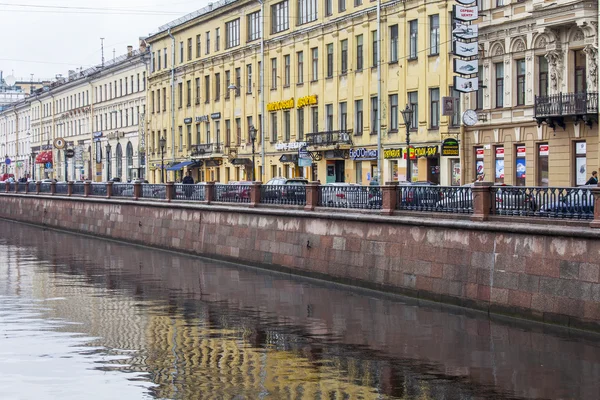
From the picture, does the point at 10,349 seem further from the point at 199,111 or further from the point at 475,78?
the point at 199,111

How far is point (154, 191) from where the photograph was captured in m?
46.8

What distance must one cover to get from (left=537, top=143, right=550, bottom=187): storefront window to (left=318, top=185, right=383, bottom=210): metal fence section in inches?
545

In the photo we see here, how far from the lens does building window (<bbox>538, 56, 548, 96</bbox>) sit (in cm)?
4266

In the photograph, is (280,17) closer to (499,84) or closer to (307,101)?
(307,101)

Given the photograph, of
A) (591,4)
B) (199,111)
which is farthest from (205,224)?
(199,111)

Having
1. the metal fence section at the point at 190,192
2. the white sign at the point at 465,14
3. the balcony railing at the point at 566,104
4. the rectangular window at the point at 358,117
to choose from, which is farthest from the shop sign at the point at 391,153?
the metal fence section at the point at 190,192

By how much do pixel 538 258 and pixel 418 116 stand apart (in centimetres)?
2977

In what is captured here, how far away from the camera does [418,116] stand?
51.3 m

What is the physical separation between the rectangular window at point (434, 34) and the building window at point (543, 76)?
727cm

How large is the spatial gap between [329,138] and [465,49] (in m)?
14.9

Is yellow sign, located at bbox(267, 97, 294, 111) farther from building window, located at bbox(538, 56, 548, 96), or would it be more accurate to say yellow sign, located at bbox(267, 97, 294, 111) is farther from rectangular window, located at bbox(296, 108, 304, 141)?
building window, located at bbox(538, 56, 548, 96)

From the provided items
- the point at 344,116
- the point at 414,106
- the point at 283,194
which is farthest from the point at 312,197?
the point at 344,116

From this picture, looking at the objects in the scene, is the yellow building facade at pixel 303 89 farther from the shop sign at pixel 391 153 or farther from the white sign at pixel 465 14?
the white sign at pixel 465 14

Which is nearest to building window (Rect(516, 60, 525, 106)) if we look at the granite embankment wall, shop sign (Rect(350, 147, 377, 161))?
shop sign (Rect(350, 147, 377, 161))
